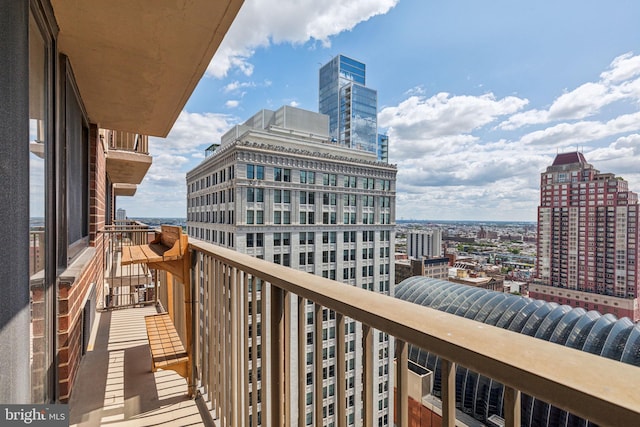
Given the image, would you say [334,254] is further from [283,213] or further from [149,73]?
[149,73]

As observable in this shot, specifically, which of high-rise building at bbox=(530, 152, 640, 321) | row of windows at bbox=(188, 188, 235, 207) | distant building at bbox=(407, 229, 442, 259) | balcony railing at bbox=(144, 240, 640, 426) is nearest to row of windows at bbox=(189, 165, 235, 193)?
row of windows at bbox=(188, 188, 235, 207)

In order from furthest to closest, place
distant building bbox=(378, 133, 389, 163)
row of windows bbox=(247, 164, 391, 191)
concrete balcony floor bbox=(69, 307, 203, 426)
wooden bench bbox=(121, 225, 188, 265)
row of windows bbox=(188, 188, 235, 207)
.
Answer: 1. distant building bbox=(378, 133, 389, 163)
2. row of windows bbox=(188, 188, 235, 207)
3. row of windows bbox=(247, 164, 391, 191)
4. wooden bench bbox=(121, 225, 188, 265)
5. concrete balcony floor bbox=(69, 307, 203, 426)

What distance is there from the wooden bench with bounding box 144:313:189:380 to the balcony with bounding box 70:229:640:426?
72mm

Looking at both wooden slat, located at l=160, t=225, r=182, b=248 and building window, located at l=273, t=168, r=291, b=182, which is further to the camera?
building window, located at l=273, t=168, r=291, b=182

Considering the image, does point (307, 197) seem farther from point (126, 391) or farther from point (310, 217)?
point (126, 391)

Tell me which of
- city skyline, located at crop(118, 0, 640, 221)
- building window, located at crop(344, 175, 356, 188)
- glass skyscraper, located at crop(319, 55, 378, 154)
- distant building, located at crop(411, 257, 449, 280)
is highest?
glass skyscraper, located at crop(319, 55, 378, 154)

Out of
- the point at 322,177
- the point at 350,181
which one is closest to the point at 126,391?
the point at 322,177

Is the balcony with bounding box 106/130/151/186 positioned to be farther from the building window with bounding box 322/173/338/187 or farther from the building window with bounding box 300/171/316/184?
the building window with bounding box 322/173/338/187

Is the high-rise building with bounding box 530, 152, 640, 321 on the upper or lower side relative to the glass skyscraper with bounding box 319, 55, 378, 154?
lower

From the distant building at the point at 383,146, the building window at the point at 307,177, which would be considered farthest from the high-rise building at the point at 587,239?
the building window at the point at 307,177

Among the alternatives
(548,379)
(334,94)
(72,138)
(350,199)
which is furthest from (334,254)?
(334,94)

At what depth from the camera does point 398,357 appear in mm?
616

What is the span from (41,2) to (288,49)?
1587 cm

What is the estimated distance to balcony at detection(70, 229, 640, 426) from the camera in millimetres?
388
